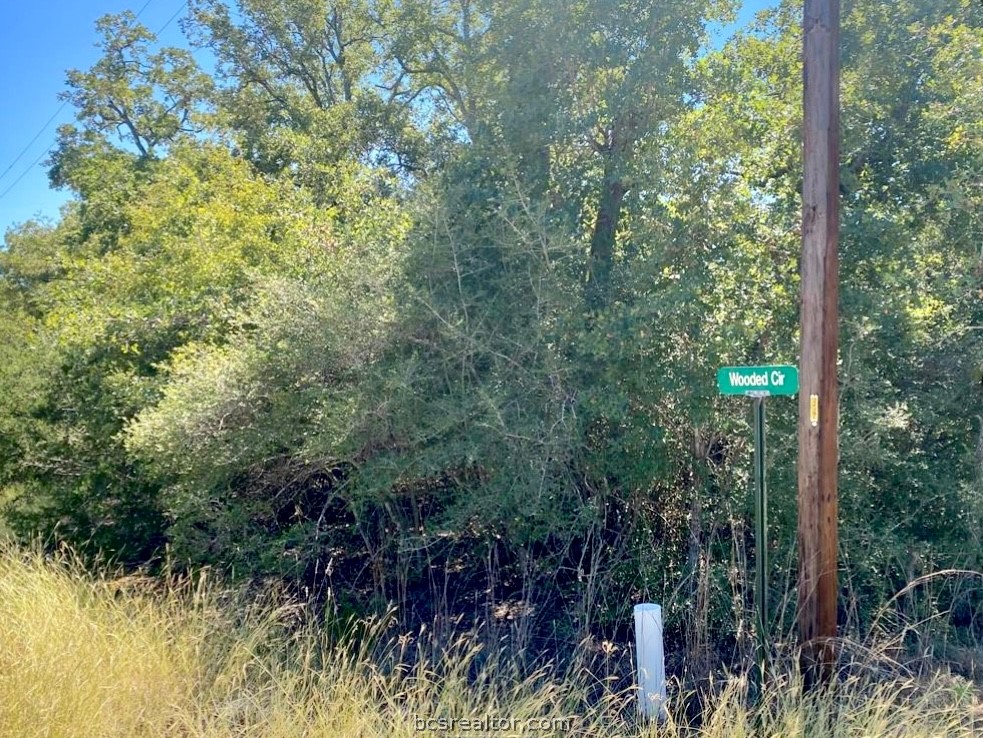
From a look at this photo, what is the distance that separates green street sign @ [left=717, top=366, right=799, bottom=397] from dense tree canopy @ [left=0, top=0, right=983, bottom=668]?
119 centimetres

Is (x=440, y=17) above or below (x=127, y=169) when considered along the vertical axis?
above

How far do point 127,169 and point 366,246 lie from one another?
15.8 meters

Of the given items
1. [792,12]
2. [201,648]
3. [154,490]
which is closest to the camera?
[201,648]

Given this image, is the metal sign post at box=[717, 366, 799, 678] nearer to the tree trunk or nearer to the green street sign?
the green street sign

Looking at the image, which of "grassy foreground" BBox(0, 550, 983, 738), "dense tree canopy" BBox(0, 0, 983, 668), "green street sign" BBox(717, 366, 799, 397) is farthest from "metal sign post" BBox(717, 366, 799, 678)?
"dense tree canopy" BBox(0, 0, 983, 668)

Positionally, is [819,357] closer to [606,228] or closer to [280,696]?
Answer: [606,228]

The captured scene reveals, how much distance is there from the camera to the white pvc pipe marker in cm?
440

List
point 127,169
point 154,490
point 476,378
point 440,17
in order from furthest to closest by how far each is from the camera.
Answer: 1. point 127,169
2. point 440,17
3. point 154,490
4. point 476,378

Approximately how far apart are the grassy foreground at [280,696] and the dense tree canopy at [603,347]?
3.49ft

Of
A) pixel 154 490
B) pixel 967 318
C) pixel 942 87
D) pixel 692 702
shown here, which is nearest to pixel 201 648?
pixel 692 702

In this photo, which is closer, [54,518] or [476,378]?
[476,378]

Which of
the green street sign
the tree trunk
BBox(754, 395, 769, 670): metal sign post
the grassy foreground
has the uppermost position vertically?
the tree trunk

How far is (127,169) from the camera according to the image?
1981 centimetres

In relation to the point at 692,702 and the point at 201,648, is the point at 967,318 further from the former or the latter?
the point at 201,648
